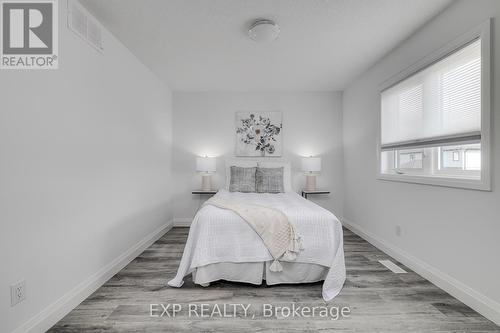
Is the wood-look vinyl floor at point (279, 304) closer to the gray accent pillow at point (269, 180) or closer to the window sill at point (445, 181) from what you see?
the window sill at point (445, 181)

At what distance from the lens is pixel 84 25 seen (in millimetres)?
2178

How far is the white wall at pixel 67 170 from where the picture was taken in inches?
60.2

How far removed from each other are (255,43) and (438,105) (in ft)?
6.39

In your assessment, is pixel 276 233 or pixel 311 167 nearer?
pixel 276 233

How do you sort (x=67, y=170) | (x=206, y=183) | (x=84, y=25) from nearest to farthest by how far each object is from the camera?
(x=67, y=170)
(x=84, y=25)
(x=206, y=183)

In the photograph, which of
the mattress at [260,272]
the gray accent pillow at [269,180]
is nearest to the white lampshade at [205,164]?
the gray accent pillow at [269,180]

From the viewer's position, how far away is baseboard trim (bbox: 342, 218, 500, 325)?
1.84 metres

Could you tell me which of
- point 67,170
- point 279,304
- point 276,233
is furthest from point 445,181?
point 67,170

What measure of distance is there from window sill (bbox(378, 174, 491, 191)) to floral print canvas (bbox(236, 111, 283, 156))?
2134mm

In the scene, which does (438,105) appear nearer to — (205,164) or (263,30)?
(263,30)

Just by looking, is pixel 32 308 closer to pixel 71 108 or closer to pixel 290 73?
pixel 71 108

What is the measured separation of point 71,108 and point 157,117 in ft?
6.45

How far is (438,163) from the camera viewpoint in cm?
250

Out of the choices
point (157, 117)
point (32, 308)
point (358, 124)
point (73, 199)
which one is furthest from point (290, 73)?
point (32, 308)
